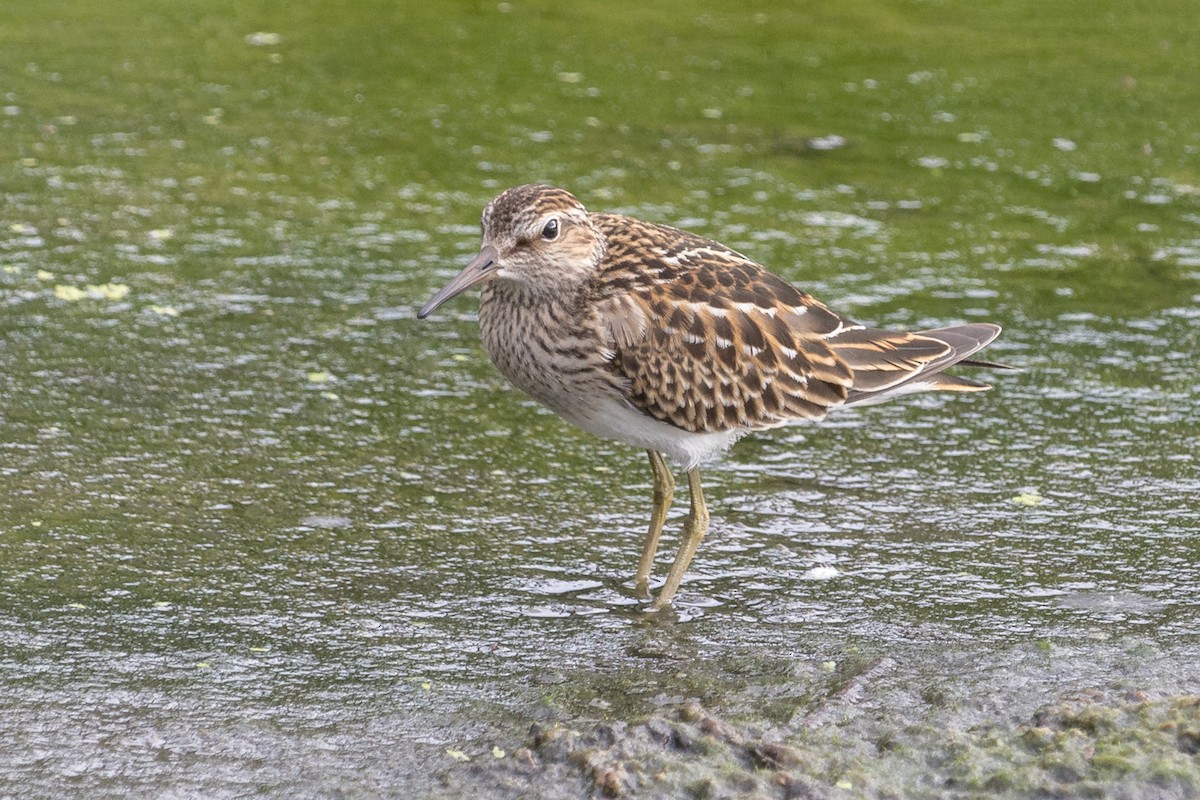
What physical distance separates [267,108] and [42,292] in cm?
309

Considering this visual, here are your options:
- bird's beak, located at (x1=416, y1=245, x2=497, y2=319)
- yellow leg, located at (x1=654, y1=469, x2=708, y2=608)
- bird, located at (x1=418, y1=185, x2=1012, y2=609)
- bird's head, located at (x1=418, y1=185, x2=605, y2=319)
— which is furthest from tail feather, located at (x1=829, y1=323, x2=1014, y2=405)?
bird's beak, located at (x1=416, y1=245, x2=497, y2=319)

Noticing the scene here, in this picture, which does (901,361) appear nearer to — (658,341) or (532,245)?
(658,341)

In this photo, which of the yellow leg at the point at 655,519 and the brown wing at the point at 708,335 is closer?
the brown wing at the point at 708,335

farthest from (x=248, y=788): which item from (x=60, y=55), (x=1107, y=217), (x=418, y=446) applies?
(x=60, y=55)

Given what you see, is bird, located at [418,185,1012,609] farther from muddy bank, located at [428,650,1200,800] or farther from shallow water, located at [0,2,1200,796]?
muddy bank, located at [428,650,1200,800]

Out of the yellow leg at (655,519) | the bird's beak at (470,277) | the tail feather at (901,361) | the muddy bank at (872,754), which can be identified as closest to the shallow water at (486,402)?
the yellow leg at (655,519)

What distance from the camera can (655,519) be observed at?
619 centimetres

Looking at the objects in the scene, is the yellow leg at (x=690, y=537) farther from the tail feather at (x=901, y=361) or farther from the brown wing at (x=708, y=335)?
the tail feather at (x=901, y=361)

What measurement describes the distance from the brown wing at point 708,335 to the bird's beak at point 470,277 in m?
0.41

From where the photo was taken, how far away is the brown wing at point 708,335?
5879mm

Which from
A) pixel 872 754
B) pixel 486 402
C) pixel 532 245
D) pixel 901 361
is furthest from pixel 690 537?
pixel 486 402

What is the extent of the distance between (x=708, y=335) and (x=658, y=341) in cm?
24

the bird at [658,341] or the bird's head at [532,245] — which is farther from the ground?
the bird's head at [532,245]

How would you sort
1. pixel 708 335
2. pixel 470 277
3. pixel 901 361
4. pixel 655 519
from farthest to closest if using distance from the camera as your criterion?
1. pixel 901 361
2. pixel 655 519
3. pixel 708 335
4. pixel 470 277
